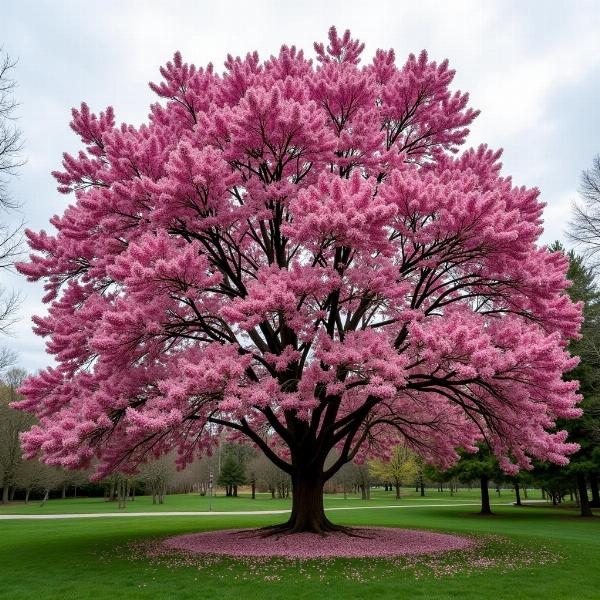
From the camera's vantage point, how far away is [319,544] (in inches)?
574

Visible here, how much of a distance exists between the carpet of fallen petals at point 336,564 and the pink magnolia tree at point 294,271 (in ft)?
8.77

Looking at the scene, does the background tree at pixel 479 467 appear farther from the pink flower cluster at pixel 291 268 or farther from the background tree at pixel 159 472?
the background tree at pixel 159 472

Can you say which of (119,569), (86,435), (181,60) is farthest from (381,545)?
(181,60)

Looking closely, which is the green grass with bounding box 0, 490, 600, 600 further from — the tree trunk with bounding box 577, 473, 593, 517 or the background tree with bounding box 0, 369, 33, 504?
the background tree with bounding box 0, 369, 33, 504

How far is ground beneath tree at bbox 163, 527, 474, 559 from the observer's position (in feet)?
44.6

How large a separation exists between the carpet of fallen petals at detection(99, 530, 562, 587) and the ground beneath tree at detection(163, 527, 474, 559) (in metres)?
0.41

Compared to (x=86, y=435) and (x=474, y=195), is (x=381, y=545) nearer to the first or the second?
(x=86, y=435)

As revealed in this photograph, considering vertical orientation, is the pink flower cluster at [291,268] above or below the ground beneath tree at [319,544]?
above

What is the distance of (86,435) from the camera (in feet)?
40.8

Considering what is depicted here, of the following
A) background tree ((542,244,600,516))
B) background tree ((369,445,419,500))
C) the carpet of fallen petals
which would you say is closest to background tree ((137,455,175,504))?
background tree ((369,445,419,500))

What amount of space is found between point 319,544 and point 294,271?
795 centimetres

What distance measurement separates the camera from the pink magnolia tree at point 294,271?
11781 mm

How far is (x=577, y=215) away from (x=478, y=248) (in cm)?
1388

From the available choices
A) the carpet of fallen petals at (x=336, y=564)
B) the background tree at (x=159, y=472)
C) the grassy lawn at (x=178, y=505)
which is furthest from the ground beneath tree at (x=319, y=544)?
the background tree at (x=159, y=472)
